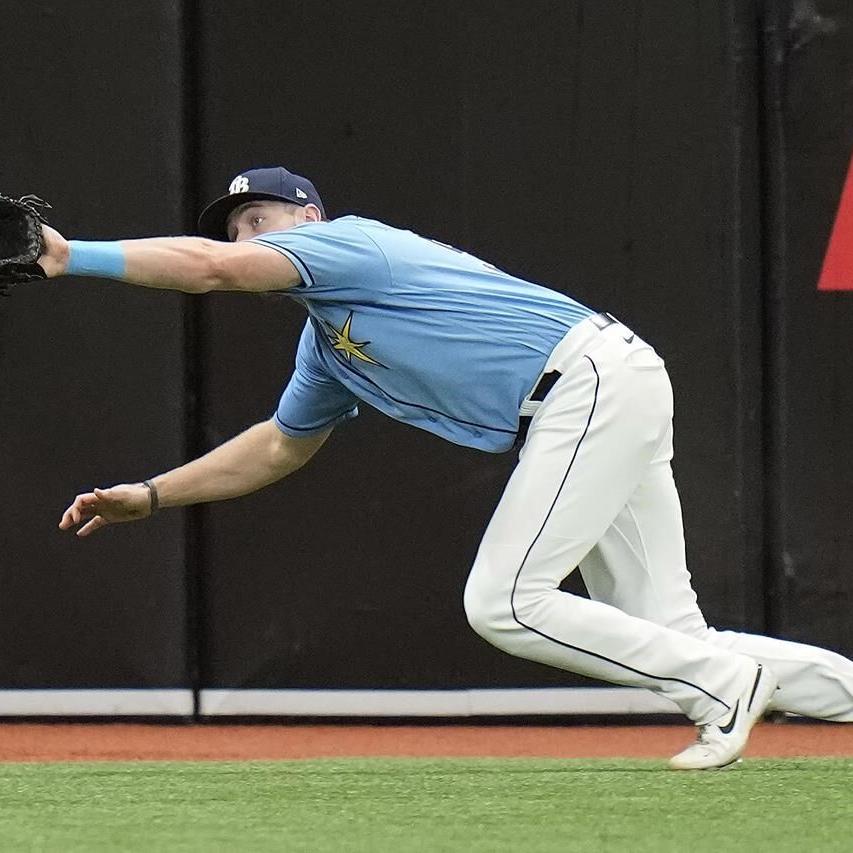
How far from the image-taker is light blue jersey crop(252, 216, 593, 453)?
13.8ft

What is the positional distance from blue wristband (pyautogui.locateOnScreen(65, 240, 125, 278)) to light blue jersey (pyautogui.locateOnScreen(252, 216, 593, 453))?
43 centimetres

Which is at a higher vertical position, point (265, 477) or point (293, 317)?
point (293, 317)

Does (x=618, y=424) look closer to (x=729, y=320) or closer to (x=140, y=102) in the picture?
(x=729, y=320)

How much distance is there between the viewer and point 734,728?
4.18 meters

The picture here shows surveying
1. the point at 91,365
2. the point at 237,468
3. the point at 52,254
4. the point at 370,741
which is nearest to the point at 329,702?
the point at 370,741

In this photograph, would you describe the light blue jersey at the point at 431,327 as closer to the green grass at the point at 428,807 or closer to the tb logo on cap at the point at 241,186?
the tb logo on cap at the point at 241,186

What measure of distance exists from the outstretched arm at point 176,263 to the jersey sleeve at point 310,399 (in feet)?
2.01

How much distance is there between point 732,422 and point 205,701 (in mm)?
2122

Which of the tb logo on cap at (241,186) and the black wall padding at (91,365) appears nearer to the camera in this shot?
the tb logo on cap at (241,186)

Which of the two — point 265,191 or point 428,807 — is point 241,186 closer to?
point 265,191

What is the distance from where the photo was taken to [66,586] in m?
6.50

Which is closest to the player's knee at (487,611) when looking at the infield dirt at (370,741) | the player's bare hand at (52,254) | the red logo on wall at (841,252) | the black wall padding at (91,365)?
the player's bare hand at (52,254)

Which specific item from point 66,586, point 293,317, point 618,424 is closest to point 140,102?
point 293,317

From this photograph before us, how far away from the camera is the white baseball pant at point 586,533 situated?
4.15m
